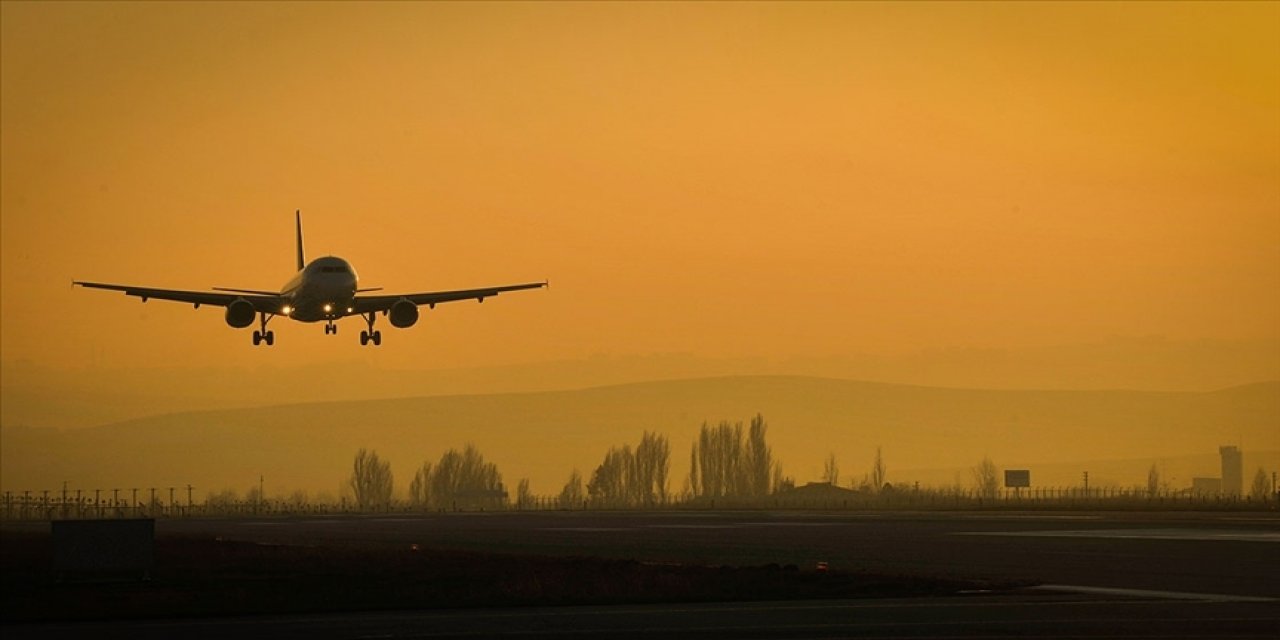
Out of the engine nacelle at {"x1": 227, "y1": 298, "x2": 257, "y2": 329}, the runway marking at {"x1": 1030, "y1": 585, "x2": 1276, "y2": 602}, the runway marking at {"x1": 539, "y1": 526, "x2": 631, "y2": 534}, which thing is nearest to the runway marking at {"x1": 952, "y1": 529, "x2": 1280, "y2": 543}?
the runway marking at {"x1": 539, "y1": 526, "x2": 631, "y2": 534}

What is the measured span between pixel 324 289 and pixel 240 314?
930 cm

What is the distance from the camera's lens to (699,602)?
47.5m

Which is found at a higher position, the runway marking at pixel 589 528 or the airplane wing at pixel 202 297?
the airplane wing at pixel 202 297

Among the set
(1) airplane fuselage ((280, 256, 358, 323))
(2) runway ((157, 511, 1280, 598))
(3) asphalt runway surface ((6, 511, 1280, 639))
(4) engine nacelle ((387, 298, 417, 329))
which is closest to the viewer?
(3) asphalt runway surface ((6, 511, 1280, 639))

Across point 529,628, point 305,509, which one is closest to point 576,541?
point 529,628

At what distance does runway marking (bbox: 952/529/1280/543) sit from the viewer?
76275mm

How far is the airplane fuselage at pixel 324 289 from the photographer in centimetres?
8988

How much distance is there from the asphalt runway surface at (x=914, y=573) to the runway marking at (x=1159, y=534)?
0.14 metres

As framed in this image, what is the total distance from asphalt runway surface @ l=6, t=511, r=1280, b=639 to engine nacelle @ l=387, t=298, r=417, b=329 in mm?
11914

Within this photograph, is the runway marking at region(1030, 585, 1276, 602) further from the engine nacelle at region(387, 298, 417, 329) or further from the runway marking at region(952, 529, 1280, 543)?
the engine nacelle at region(387, 298, 417, 329)

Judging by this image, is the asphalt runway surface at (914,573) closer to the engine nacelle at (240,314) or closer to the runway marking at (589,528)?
the runway marking at (589,528)

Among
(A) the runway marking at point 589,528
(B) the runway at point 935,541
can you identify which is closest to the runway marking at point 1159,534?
(B) the runway at point 935,541

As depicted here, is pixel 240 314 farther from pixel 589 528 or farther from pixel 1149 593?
pixel 1149 593

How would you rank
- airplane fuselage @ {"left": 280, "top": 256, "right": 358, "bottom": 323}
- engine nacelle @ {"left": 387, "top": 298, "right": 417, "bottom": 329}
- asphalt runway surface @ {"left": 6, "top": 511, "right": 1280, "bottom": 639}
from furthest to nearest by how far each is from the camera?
engine nacelle @ {"left": 387, "top": 298, "right": 417, "bottom": 329} → airplane fuselage @ {"left": 280, "top": 256, "right": 358, "bottom": 323} → asphalt runway surface @ {"left": 6, "top": 511, "right": 1280, "bottom": 639}
